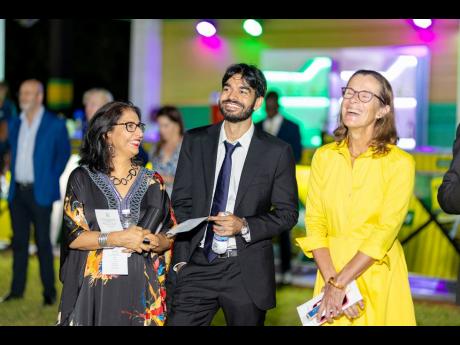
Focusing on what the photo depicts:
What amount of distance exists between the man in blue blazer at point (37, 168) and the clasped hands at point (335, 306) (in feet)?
15.1

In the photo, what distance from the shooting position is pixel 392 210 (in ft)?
14.1

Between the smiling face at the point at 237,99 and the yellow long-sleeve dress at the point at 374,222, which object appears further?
the smiling face at the point at 237,99

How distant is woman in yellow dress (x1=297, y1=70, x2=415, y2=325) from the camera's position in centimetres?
429

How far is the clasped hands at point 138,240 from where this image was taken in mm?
4465

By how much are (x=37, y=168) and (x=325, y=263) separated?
4.63 m

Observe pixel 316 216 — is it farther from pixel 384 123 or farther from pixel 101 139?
pixel 101 139

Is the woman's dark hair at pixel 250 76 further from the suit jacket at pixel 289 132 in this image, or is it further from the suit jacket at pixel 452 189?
the suit jacket at pixel 289 132

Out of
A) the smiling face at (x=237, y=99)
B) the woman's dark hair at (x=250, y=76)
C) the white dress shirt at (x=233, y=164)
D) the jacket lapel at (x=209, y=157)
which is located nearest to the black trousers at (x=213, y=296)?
the white dress shirt at (x=233, y=164)

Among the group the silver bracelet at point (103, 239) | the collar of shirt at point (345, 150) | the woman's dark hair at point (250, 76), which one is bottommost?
the silver bracelet at point (103, 239)

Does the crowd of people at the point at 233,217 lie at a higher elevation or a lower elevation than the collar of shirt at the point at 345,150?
lower

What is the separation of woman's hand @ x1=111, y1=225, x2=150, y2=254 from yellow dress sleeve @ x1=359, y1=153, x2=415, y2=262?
114cm

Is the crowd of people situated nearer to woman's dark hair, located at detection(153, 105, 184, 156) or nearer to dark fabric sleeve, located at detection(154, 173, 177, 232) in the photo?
dark fabric sleeve, located at detection(154, 173, 177, 232)

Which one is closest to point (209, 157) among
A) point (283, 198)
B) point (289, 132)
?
point (283, 198)
